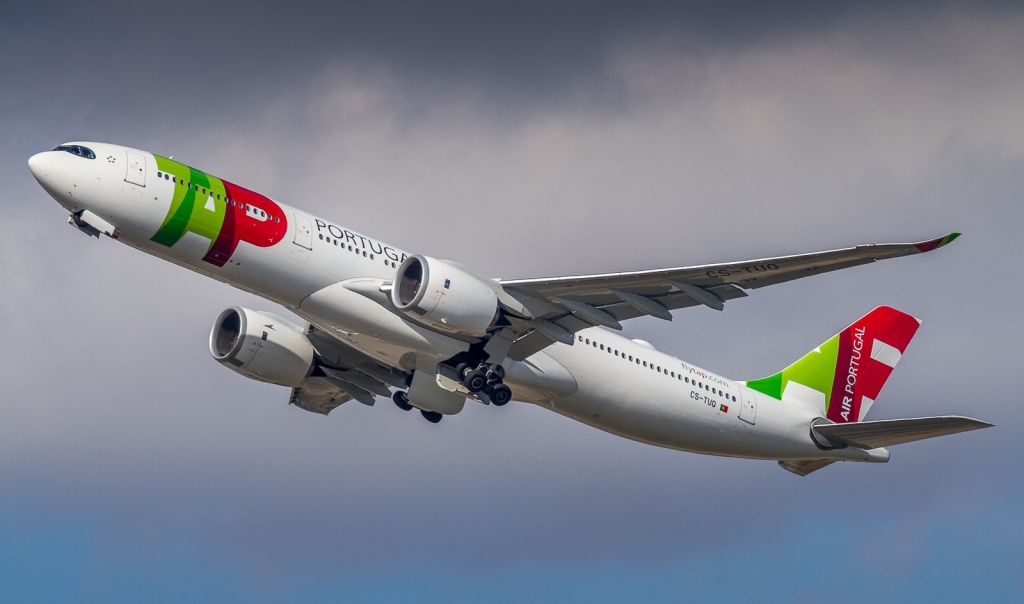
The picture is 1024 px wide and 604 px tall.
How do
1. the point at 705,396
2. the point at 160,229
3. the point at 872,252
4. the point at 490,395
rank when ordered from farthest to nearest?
the point at 705,396 → the point at 490,395 → the point at 160,229 → the point at 872,252

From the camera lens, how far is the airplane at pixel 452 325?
129ft

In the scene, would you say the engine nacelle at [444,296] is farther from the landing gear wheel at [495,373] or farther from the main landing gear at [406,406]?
the main landing gear at [406,406]

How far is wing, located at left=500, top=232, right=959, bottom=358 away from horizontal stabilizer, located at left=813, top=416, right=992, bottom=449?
7125mm

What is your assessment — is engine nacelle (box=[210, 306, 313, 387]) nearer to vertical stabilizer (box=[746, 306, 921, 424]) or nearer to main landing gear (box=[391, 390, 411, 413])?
main landing gear (box=[391, 390, 411, 413])

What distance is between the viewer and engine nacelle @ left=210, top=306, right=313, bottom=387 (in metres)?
46.4

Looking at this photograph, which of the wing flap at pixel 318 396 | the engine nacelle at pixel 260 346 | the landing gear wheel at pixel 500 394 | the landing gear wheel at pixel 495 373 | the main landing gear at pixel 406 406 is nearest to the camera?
the landing gear wheel at pixel 495 373

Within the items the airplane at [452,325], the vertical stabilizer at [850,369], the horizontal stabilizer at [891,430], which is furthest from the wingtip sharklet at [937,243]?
the vertical stabilizer at [850,369]

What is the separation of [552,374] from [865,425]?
33.2 feet

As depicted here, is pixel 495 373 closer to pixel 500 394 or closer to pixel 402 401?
pixel 500 394

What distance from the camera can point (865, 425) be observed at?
46500 millimetres

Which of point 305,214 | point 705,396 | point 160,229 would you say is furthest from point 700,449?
point 160,229

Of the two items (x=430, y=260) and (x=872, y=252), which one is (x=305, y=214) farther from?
(x=872, y=252)

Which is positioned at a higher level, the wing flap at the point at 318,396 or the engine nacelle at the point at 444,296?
the engine nacelle at the point at 444,296

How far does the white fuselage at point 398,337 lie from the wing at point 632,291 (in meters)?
1.59
